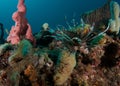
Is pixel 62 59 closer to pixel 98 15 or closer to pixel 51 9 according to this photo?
pixel 98 15

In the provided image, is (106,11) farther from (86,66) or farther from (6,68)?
(6,68)

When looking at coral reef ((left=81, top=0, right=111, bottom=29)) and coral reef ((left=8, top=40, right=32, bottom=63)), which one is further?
coral reef ((left=81, top=0, right=111, bottom=29))

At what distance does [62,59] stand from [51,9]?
83269 millimetres

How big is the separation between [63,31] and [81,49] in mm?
1078

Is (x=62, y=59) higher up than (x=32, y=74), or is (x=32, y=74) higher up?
(x=62, y=59)

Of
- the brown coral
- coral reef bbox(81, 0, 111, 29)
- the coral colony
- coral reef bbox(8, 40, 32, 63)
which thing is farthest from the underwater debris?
coral reef bbox(81, 0, 111, 29)

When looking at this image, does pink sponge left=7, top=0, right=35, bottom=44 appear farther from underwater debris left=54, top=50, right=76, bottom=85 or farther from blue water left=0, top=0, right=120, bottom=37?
blue water left=0, top=0, right=120, bottom=37

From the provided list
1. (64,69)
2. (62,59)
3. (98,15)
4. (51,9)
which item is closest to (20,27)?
(62,59)

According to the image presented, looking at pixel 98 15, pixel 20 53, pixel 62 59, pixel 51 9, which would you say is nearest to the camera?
pixel 62 59

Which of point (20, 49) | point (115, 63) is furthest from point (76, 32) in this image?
point (20, 49)

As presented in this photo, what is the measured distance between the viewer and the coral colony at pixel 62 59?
3439 millimetres

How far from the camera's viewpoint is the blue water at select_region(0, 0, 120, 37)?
64.1 meters

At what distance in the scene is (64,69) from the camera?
3443 mm

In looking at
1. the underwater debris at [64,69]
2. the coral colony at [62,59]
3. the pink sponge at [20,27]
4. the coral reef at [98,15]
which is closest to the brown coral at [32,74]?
the coral colony at [62,59]
